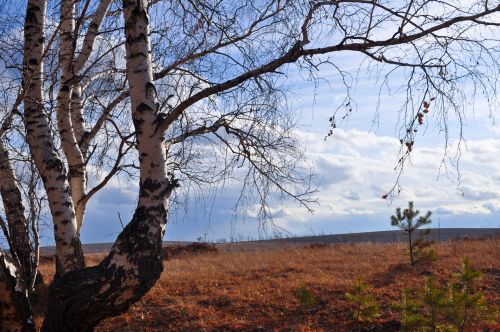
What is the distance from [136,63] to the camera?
552cm

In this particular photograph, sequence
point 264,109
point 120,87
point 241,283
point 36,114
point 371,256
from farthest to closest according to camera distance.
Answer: point 371,256, point 241,283, point 120,87, point 264,109, point 36,114

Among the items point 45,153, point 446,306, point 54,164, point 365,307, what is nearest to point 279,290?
point 365,307

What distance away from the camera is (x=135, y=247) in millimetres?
5238

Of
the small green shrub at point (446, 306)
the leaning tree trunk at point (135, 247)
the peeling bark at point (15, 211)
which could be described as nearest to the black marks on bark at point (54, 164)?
the leaning tree trunk at point (135, 247)

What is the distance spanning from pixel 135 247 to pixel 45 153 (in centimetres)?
197

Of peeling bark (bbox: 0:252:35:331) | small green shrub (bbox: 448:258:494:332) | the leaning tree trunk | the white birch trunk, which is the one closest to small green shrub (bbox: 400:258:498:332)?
small green shrub (bbox: 448:258:494:332)

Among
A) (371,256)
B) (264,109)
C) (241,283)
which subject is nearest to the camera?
(264,109)

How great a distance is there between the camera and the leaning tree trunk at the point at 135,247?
5246mm

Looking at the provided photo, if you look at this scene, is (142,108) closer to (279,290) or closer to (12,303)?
(12,303)

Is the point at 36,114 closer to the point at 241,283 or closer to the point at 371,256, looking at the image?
the point at 241,283

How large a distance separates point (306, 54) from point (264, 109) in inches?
59.8

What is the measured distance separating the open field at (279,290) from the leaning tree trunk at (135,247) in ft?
7.50

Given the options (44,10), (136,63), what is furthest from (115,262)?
(44,10)

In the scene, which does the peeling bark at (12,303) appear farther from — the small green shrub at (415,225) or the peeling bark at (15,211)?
the small green shrub at (415,225)
